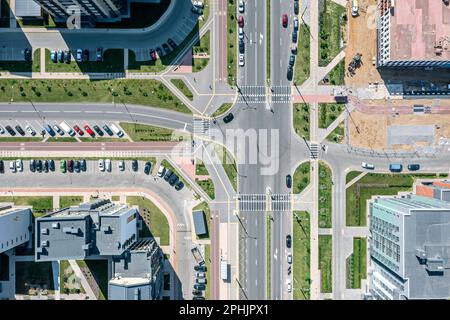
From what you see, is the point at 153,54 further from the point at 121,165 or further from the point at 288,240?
the point at 288,240

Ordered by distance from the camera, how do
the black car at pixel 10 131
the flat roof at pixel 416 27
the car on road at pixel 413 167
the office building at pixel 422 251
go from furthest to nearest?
the car on road at pixel 413 167 < the black car at pixel 10 131 < the flat roof at pixel 416 27 < the office building at pixel 422 251

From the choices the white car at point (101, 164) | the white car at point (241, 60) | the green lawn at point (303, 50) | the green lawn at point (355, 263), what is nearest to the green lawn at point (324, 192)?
the green lawn at point (355, 263)

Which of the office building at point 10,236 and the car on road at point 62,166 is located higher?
the car on road at point 62,166

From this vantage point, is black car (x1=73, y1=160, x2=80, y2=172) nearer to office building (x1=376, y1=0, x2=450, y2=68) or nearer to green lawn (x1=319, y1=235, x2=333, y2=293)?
green lawn (x1=319, y1=235, x2=333, y2=293)

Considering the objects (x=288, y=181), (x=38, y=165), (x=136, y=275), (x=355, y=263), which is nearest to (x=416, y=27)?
(x=288, y=181)

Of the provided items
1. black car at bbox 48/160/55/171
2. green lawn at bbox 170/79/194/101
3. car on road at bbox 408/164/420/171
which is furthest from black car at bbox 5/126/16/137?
car on road at bbox 408/164/420/171

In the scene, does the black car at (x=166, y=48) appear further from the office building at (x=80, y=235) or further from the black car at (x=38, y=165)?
the black car at (x=38, y=165)
